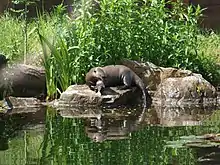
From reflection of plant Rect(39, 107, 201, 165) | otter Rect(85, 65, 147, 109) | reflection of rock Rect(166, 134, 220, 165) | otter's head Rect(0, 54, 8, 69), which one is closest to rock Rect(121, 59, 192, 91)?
otter Rect(85, 65, 147, 109)

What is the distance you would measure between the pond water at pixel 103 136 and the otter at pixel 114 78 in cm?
77

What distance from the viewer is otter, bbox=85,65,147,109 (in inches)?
360

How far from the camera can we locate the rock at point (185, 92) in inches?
365

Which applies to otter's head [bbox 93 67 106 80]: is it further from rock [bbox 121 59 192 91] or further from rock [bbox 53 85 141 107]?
rock [bbox 121 59 192 91]

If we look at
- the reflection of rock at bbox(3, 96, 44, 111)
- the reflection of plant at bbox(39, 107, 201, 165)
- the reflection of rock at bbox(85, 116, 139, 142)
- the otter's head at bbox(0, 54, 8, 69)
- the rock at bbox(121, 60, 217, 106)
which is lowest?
the reflection of plant at bbox(39, 107, 201, 165)

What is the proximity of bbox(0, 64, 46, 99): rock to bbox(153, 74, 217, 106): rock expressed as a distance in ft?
6.20

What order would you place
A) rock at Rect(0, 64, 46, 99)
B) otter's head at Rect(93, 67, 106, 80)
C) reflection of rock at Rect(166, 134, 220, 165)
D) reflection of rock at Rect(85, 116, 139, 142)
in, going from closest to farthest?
reflection of rock at Rect(166, 134, 220, 165), reflection of rock at Rect(85, 116, 139, 142), otter's head at Rect(93, 67, 106, 80), rock at Rect(0, 64, 46, 99)

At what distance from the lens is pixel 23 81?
972 cm

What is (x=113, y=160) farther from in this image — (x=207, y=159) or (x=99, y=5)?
(x=99, y=5)

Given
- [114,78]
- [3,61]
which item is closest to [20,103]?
[3,61]

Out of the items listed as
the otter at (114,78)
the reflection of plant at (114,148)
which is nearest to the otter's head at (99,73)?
the otter at (114,78)

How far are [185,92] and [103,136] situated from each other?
3.17 m

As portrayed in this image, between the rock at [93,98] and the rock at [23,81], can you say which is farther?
the rock at [23,81]

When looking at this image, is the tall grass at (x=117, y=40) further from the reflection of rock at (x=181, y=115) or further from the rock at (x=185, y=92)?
the reflection of rock at (x=181, y=115)
